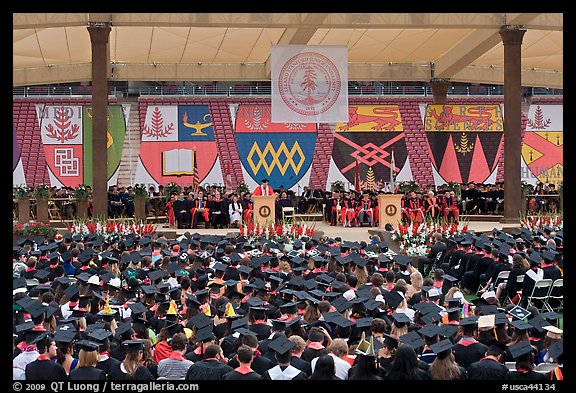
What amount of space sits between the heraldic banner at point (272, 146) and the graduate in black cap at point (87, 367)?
2741 cm

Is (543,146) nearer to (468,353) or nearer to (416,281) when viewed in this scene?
(416,281)

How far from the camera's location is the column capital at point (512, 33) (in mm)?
23312

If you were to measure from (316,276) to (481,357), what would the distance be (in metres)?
4.77

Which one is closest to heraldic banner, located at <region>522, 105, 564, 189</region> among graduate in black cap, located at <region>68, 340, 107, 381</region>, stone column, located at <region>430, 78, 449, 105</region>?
stone column, located at <region>430, 78, 449, 105</region>

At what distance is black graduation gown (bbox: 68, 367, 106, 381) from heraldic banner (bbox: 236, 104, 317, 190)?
27.6 meters

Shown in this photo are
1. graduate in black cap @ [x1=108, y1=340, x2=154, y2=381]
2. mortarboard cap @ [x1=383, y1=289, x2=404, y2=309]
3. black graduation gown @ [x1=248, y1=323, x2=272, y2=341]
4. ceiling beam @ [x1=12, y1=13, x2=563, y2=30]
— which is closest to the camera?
graduate in black cap @ [x1=108, y1=340, x2=154, y2=381]

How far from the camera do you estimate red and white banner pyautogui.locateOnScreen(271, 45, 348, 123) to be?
22203 mm

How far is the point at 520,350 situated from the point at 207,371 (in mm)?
2333

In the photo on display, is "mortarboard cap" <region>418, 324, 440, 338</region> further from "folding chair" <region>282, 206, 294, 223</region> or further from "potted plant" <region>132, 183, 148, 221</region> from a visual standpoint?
"potted plant" <region>132, 183, 148, 221</region>

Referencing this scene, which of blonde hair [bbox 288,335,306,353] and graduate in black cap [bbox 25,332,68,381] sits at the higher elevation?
blonde hair [bbox 288,335,306,353]

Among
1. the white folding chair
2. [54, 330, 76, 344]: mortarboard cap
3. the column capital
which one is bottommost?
the white folding chair

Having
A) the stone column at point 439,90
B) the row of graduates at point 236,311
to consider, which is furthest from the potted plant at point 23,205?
the stone column at point 439,90

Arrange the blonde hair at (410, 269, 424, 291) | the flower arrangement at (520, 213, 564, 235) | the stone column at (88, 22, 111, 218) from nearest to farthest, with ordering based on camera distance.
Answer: the blonde hair at (410, 269, 424, 291), the flower arrangement at (520, 213, 564, 235), the stone column at (88, 22, 111, 218)

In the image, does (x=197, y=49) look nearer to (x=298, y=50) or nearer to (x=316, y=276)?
(x=298, y=50)
